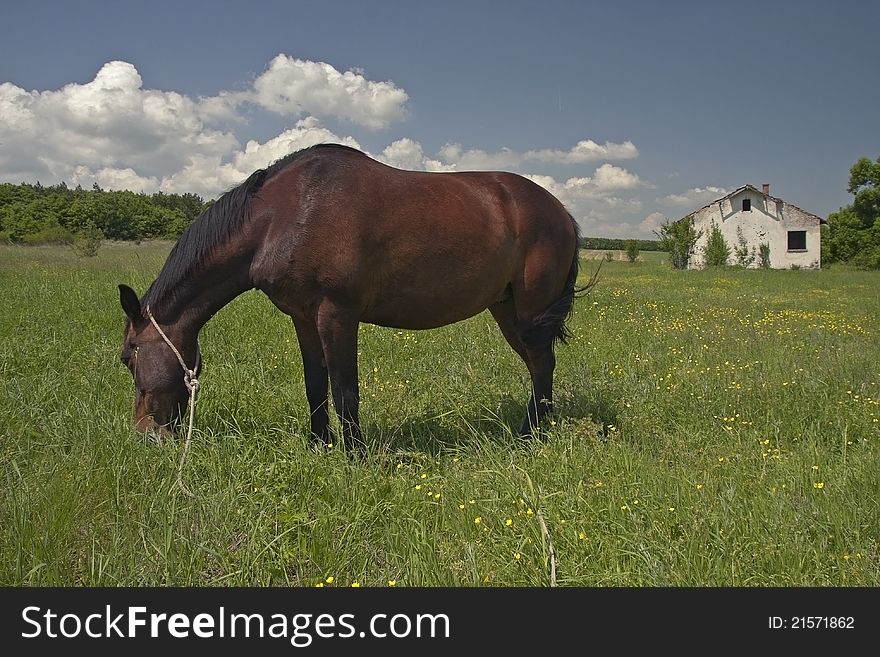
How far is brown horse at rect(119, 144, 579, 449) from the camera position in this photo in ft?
12.4

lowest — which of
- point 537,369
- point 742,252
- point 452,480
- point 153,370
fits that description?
point 452,480

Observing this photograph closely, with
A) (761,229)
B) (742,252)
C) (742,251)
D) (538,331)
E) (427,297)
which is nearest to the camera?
(427,297)

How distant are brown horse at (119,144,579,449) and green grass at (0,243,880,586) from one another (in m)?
0.49

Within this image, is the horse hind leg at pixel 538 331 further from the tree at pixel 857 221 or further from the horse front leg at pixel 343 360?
the tree at pixel 857 221

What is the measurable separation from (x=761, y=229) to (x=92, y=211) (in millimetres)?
60732

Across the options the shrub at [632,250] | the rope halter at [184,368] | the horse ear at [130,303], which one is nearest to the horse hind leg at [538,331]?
the rope halter at [184,368]

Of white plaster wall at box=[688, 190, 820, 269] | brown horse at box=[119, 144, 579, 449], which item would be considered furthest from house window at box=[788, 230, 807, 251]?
brown horse at box=[119, 144, 579, 449]

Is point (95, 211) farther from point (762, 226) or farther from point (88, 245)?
point (762, 226)

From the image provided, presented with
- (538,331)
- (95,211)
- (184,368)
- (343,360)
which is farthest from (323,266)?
(95,211)

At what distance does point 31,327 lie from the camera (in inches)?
287

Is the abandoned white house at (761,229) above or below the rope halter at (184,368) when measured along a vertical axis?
above

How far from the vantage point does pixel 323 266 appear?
3.72m

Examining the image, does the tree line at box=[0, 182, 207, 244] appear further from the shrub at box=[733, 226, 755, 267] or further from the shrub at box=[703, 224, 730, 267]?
the shrub at box=[733, 226, 755, 267]

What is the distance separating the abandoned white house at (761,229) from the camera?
140 ft
